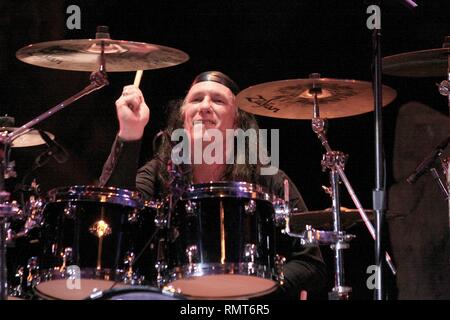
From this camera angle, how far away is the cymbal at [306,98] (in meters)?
3.64

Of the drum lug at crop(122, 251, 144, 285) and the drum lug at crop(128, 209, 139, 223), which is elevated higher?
the drum lug at crop(128, 209, 139, 223)

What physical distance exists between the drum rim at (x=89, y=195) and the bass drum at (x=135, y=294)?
0.76 meters

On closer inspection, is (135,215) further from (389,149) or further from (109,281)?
(389,149)

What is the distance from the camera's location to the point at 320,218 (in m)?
3.55

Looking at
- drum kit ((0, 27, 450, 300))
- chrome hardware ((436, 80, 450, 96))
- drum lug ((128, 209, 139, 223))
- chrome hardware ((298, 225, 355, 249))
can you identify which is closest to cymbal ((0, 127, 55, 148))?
drum kit ((0, 27, 450, 300))

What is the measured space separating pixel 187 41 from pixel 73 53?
2.51ft

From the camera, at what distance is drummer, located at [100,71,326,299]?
3615 millimetres

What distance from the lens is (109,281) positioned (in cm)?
318

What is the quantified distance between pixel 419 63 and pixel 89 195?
4.90 ft

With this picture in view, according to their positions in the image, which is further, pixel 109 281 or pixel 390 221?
pixel 390 221

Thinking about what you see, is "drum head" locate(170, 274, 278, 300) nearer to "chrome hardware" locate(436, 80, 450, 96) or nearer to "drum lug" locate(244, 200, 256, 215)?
"drum lug" locate(244, 200, 256, 215)

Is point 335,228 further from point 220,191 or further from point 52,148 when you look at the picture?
point 52,148

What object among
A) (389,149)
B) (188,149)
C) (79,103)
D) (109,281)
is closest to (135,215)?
(109,281)

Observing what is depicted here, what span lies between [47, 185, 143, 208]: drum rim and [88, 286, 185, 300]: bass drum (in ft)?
2.50
